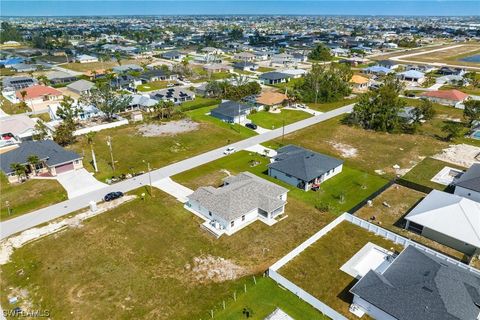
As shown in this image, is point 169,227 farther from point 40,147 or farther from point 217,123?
point 217,123

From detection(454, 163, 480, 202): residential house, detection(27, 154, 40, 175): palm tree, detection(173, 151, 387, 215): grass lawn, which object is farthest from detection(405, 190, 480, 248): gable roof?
detection(27, 154, 40, 175): palm tree

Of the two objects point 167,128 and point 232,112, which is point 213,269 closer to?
point 167,128

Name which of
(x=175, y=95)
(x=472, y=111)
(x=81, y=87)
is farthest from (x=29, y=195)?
(x=472, y=111)

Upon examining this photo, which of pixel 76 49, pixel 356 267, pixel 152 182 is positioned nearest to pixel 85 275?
pixel 152 182

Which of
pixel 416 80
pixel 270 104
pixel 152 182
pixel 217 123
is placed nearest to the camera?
pixel 152 182

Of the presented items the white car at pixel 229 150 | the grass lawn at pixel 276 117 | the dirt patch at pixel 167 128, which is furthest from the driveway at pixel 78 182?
the grass lawn at pixel 276 117

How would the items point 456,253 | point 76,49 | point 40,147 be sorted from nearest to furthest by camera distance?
point 456,253
point 40,147
point 76,49
